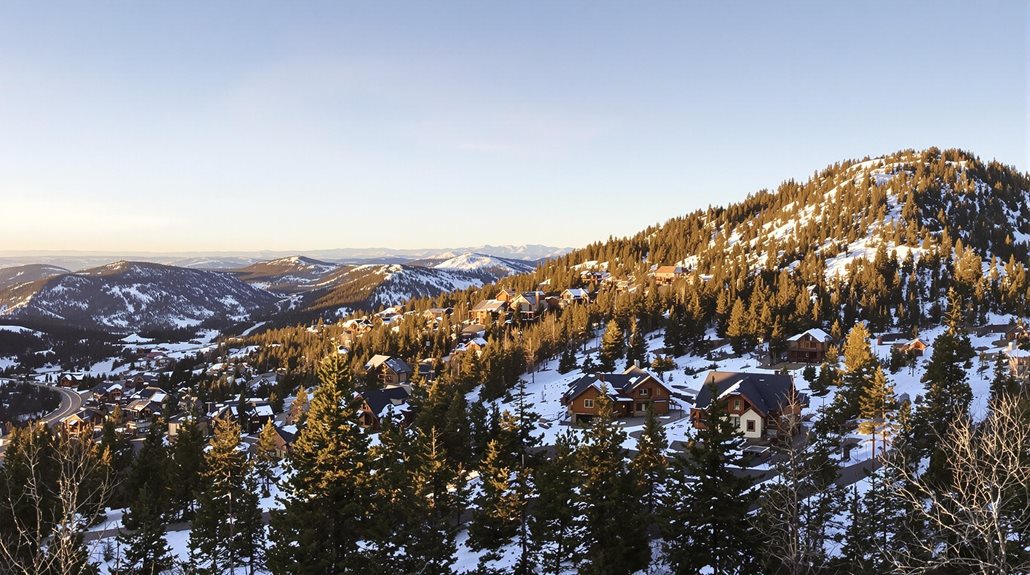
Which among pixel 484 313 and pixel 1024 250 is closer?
pixel 1024 250

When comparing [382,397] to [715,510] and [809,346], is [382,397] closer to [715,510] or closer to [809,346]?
[715,510]

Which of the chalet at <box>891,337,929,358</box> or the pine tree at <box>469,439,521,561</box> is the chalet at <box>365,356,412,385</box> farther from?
the chalet at <box>891,337,929,358</box>

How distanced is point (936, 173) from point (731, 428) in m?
203

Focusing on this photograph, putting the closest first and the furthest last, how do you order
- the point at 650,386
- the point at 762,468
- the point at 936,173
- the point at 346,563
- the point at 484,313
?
the point at 346,563 → the point at 762,468 → the point at 650,386 → the point at 484,313 → the point at 936,173

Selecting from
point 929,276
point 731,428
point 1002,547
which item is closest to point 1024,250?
point 929,276

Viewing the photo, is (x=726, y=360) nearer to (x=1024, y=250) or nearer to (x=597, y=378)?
(x=597, y=378)

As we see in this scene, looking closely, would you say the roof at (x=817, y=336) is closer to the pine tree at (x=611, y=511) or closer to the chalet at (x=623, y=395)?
the chalet at (x=623, y=395)

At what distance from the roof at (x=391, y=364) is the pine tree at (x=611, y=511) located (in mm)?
76764

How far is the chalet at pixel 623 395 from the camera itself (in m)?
62.2

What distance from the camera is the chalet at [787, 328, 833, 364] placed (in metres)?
80.1

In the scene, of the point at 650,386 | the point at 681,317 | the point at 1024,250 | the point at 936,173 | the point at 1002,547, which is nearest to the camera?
the point at 1002,547

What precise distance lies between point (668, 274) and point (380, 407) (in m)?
95.4

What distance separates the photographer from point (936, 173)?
6954 inches

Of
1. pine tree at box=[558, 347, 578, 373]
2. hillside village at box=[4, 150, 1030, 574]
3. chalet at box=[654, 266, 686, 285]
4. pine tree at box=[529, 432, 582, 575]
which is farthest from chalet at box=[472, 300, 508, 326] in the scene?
pine tree at box=[529, 432, 582, 575]
